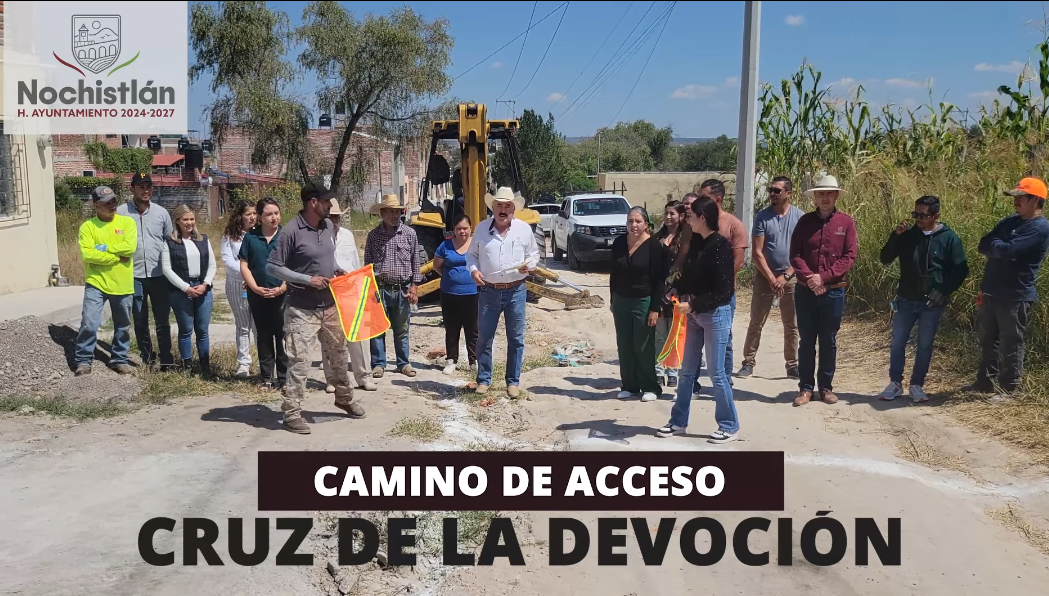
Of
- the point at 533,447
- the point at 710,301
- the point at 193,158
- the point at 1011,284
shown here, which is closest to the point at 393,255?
the point at 533,447

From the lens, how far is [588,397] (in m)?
8.30

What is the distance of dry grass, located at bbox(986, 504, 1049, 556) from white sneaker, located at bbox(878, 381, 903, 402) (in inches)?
84.2

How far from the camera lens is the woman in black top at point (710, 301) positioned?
255 inches

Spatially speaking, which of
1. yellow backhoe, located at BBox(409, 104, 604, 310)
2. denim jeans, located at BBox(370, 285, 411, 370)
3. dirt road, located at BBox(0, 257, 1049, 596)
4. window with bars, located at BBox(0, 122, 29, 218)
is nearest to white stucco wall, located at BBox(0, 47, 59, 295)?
window with bars, located at BBox(0, 122, 29, 218)

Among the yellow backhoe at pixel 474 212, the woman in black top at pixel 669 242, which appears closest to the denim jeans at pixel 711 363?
the woman in black top at pixel 669 242

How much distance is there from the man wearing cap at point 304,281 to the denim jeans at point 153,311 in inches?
93.3

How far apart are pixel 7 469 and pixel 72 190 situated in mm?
35149

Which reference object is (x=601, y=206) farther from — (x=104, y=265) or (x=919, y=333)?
(x=104, y=265)

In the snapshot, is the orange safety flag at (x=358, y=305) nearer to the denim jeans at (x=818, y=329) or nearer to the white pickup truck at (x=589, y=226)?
the denim jeans at (x=818, y=329)

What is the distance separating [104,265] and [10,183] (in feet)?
20.5

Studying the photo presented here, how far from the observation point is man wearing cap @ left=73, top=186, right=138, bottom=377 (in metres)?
8.21

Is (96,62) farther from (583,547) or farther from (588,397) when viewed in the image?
(583,547)

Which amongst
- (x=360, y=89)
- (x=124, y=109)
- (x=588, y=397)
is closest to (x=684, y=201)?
(x=588, y=397)

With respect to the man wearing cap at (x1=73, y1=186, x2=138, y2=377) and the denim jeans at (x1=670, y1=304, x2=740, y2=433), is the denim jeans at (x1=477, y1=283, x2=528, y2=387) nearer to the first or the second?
the denim jeans at (x1=670, y1=304, x2=740, y2=433)
